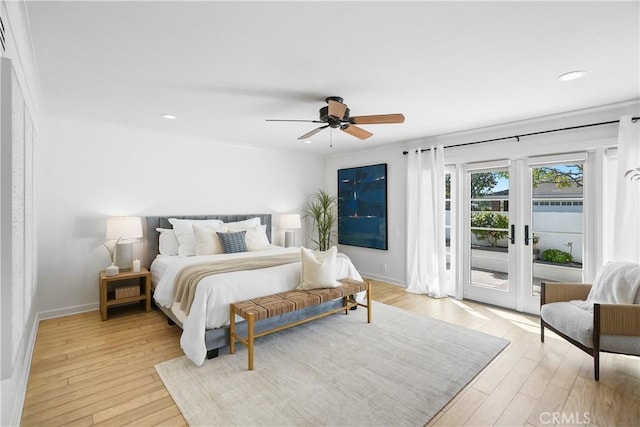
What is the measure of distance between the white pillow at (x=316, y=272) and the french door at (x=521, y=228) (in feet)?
7.71

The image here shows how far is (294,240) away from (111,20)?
162 inches

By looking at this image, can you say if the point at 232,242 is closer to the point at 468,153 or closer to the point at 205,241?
the point at 205,241

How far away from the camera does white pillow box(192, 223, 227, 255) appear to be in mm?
4023

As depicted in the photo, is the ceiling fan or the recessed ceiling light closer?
the recessed ceiling light

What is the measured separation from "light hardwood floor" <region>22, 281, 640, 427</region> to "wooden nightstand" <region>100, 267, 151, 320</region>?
0.26 meters

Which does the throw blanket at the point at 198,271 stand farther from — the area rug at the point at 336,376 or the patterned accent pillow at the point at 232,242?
the patterned accent pillow at the point at 232,242

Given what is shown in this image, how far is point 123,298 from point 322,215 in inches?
A: 142

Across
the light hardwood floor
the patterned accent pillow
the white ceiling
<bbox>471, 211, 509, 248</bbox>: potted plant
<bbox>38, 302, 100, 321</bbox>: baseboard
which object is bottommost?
the light hardwood floor

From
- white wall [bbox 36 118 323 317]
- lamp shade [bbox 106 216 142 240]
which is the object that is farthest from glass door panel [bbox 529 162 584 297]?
lamp shade [bbox 106 216 142 240]

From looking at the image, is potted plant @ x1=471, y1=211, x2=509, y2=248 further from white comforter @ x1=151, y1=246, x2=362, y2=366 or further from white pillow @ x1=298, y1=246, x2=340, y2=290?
white comforter @ x1=151, y1=246, x2=362, y2=366

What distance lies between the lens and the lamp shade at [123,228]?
145 inches

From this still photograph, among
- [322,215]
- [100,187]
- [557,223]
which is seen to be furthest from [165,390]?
[557,223]

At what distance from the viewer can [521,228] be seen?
393cm

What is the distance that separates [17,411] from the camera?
74.5 inches
